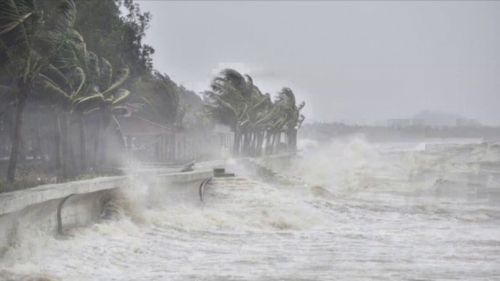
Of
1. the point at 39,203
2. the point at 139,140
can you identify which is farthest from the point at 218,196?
the point at 139,140

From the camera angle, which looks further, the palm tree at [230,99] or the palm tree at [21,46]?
the palm tree at [230,99]

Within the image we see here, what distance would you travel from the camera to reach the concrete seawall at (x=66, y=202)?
1528 centimetres

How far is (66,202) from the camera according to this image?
60.4 ft

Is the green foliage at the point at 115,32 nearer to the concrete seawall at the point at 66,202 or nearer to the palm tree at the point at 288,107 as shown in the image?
the concrete seawall at the point at 66,202

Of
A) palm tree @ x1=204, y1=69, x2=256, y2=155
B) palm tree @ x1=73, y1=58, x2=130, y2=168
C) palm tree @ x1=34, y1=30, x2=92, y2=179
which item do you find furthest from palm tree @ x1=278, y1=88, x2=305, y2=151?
palm tree @ x1=34, y1=30, x2=92, y2=179

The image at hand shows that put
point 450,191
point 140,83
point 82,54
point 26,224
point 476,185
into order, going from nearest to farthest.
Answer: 1. point 26,224
2. point 82,54
3. point 450,191
4. point 476,185
5. point 140,83

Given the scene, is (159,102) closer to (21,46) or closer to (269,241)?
(21,46)

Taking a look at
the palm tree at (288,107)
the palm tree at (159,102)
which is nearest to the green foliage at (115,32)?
the palm tree at (159,102)

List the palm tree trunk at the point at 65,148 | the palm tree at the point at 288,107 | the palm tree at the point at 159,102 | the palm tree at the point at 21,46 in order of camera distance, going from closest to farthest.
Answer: the palm tree at the point at 21,46
the palm tree trunk at the point at 65,148
the palm tree at the point at 159,102
the palm tree at the point at 288,107

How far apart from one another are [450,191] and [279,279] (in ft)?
95.7

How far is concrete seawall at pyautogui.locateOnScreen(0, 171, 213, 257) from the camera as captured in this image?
15.3 metres

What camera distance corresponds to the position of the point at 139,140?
60.9 meters

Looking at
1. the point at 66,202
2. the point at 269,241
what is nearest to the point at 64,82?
the point at 66,202

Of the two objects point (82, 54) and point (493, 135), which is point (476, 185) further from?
point (493, 135)
